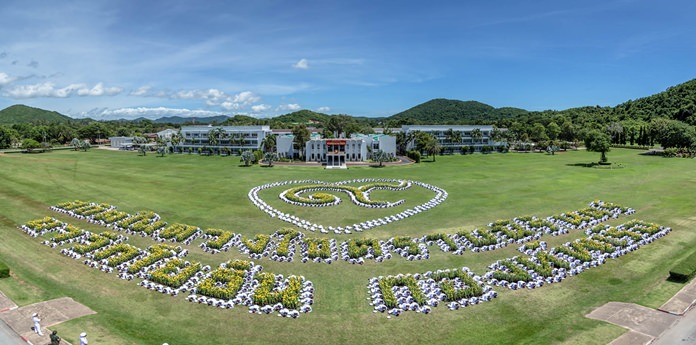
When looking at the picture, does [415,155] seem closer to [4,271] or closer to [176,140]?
[176,140]

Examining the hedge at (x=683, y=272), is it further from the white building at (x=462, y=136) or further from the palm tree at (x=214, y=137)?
the palm tree at (x=214, y=137)

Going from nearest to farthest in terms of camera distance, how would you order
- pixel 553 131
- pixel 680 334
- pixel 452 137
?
pixel 680 334 → pixel 452 137 → pixel 553 131

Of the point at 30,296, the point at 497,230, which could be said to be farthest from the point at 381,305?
the point at 30,296

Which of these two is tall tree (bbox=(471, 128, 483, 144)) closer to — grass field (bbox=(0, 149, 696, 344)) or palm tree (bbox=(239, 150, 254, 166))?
grass field (bbox=(0, 149, 696, 344))

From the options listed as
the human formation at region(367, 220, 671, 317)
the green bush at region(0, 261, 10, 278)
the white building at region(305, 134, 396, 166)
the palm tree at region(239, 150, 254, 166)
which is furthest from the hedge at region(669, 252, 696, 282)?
the palm tree at region(239, 150, 254, 166)

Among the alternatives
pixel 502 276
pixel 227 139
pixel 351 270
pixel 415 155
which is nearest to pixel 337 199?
pixel 351 270

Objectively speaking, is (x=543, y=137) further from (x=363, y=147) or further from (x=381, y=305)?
(x=381, y=305)
